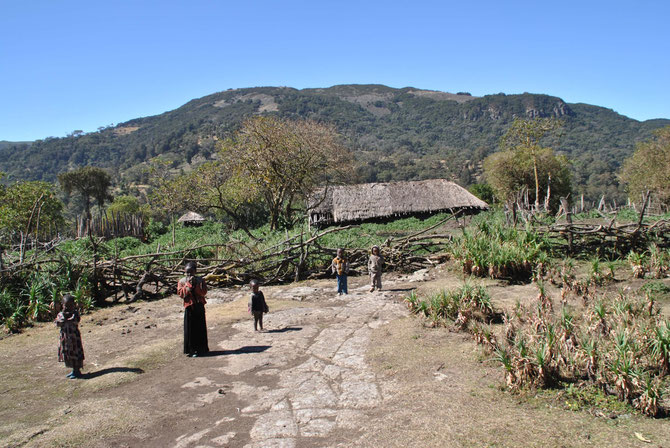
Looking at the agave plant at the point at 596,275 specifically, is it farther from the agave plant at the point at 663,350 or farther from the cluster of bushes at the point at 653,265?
the agave plant at the point at 663,350

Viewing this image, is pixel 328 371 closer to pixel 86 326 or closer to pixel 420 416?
pixel 420 416

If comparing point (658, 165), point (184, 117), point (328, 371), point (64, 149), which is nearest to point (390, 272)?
point (328, 371)

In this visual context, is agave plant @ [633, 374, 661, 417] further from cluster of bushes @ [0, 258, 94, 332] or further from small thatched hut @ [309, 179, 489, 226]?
small thatched hut @ [309, 179, 489, 226]

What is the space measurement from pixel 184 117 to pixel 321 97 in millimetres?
53552

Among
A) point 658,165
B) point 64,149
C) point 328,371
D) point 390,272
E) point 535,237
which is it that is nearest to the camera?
point 328,371

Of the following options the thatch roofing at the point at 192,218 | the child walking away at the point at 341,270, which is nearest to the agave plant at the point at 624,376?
the child walking away at the point at 341,270

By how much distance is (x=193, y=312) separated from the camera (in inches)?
263

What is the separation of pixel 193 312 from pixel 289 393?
2.17 m

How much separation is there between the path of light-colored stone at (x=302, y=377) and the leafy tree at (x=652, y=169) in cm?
2617

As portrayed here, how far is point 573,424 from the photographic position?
13.6ft

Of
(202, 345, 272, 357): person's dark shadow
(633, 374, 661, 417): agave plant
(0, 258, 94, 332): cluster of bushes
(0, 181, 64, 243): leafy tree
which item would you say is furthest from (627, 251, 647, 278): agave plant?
(0, 181, 64, 243): leafy tree

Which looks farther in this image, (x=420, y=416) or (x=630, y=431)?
(x=420, y=416)

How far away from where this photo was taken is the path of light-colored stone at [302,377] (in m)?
4.43

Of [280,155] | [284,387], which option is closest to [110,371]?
[284,387]
